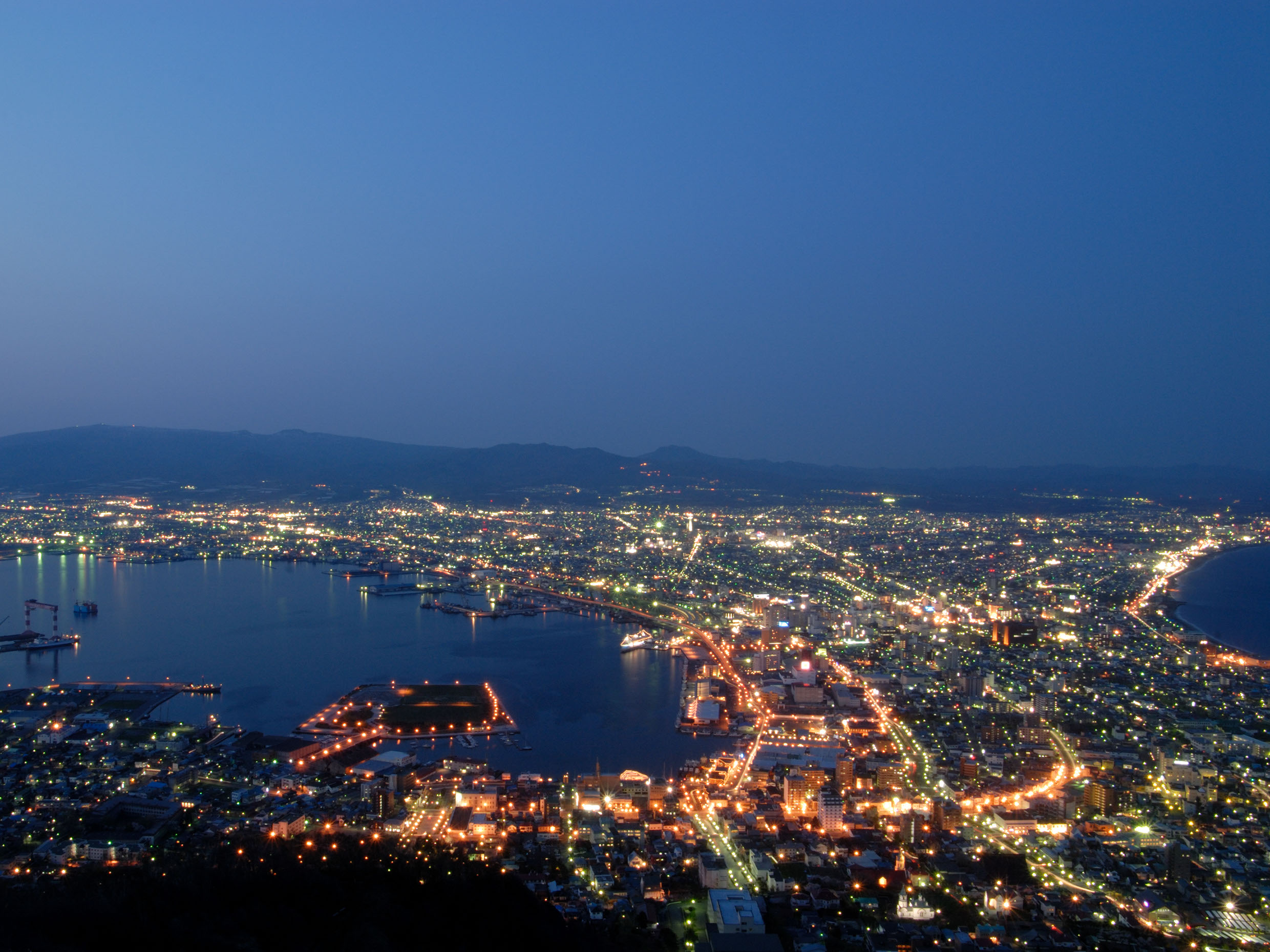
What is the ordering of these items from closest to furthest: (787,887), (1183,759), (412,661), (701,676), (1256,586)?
(787,887), (1183,759), (701,676), (412,661), (1256,586)

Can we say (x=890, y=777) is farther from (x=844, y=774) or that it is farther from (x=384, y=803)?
(x=384, y=803)

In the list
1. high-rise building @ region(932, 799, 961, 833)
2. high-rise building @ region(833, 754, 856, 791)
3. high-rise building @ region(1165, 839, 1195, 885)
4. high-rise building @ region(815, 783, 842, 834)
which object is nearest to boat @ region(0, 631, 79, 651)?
high-rise building @ region(833, 754, 856, 791)

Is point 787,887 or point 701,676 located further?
point 701,676

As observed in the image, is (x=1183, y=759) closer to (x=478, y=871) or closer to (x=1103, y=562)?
(x=478, y=871)

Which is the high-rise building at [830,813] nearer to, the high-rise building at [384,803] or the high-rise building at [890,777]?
the high-rise building at [890,777]

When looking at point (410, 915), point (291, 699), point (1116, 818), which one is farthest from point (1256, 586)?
point (410, 915)

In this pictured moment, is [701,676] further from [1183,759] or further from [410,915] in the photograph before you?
[410,915]

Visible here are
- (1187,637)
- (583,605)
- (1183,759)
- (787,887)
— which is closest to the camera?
(787,887)

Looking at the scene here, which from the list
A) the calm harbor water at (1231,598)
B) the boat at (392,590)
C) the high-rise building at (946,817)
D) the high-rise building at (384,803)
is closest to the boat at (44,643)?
the boat at (392,590)
